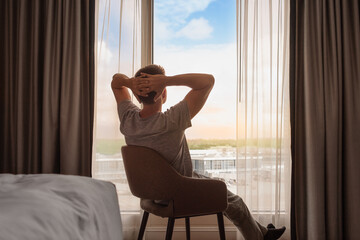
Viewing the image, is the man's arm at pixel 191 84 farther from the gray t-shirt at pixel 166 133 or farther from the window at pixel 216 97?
the window at pixel 216 97

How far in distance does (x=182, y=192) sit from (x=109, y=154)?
1.09 m

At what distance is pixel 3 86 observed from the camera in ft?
8.75

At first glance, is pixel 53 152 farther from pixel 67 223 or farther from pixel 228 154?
pixel 67 223

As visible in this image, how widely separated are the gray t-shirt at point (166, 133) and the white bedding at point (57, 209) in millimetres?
418

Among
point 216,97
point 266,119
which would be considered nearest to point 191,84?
point 266,119

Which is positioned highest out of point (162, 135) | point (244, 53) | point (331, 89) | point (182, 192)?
point (244, 53)

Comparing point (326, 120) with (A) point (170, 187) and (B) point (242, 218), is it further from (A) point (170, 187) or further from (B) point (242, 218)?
(A) point (170, 187)

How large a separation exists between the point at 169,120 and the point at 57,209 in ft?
3.12

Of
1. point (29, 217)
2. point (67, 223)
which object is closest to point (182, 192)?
point (67, 223)

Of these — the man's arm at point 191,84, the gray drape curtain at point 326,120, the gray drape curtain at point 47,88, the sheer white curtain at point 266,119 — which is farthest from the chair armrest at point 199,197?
the gray drape curtain at point 47,88

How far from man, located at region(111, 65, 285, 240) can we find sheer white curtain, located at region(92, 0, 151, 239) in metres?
0.67

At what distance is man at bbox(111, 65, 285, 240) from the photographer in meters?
1.83

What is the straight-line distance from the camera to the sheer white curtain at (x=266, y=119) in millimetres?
2600

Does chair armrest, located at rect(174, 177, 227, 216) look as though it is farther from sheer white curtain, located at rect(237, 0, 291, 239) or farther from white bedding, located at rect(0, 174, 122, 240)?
sheer white curtain, located at rect(237, 0, 291, 239)
